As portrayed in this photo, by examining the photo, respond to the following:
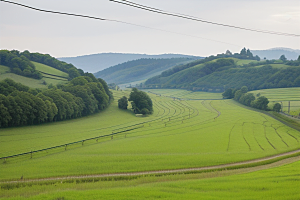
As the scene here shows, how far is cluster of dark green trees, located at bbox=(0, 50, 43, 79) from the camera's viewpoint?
11100cm

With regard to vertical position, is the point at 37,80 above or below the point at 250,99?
above

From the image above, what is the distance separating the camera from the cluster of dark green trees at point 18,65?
11100cm

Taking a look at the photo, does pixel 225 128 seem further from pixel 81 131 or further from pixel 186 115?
pixel 81 131

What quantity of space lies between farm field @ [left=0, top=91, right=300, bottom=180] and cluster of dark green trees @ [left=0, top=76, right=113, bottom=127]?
2.32 metres

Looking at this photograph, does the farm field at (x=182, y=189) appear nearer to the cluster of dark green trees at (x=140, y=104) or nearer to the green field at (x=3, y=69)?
the cluster of dark green trees at (x=140, y=104)

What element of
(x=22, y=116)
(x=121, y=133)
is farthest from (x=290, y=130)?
(x=22, y=116)

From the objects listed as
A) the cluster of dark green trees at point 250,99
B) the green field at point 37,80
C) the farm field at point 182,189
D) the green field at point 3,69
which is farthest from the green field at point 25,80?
the farm field at point 182,189

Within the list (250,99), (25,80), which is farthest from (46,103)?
(250,99)

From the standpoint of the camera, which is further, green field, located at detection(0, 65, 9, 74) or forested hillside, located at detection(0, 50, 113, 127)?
green field, located at detection(0, 65, 9, 74)

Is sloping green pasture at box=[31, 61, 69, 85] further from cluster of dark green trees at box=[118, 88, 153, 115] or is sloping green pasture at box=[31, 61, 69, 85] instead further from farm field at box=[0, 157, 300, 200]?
farm field at box=[0, 157, 300, 200]

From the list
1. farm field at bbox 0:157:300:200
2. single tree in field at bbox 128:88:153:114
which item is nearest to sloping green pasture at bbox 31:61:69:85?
single tree in field at bbox 128:88:153:114

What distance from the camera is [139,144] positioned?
47.8 meters

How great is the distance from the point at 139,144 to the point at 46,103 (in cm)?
2606

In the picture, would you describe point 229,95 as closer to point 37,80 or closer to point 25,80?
point 37,80
